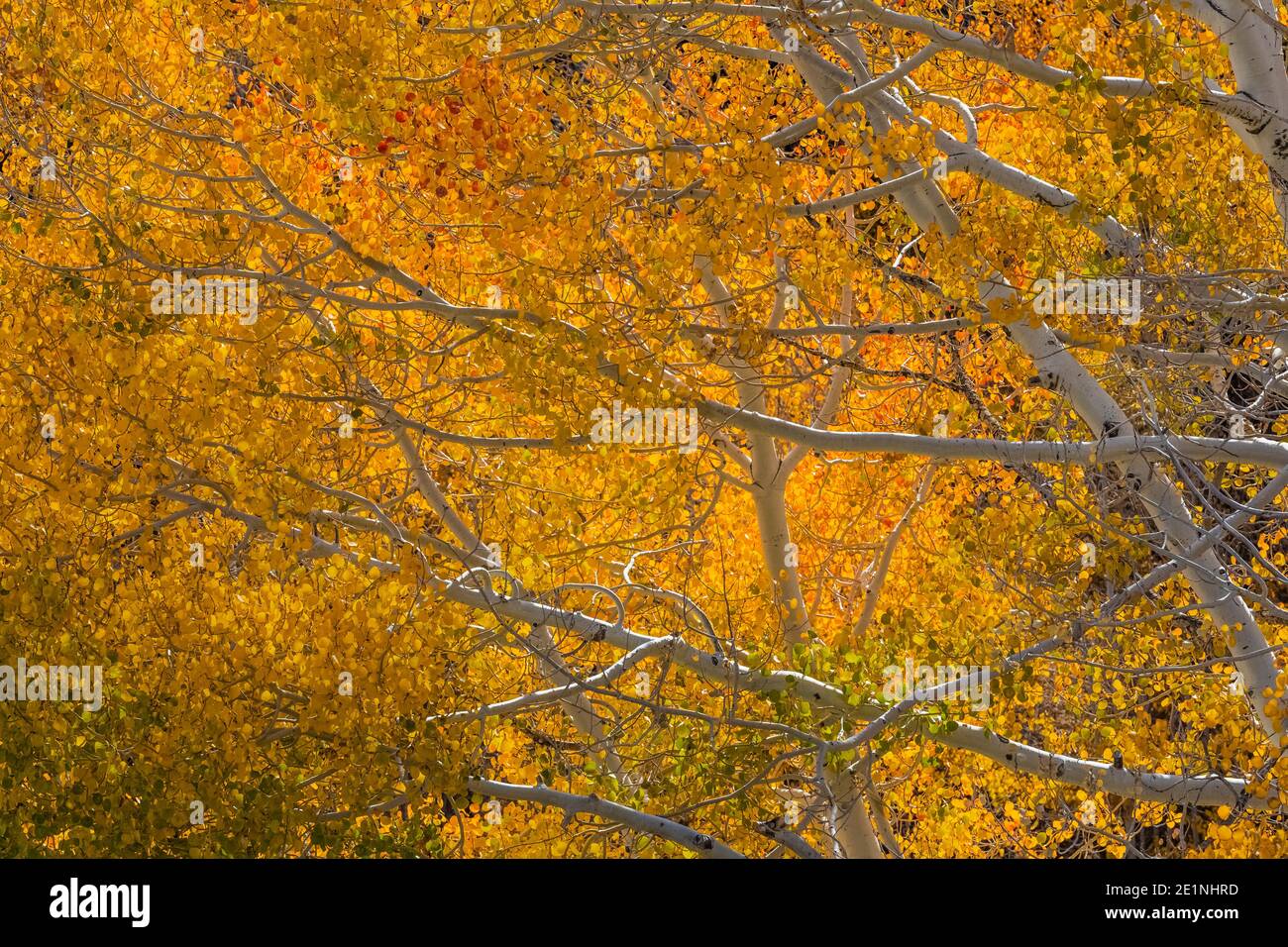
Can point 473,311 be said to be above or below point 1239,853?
above

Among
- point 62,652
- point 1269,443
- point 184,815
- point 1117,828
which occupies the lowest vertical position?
point 1117,828

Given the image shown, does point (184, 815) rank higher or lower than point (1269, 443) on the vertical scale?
lower

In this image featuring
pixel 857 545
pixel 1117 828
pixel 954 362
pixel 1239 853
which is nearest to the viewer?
pixel 1239 853

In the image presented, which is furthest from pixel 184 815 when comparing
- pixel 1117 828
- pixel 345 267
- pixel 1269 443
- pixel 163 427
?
pixel 1117 828

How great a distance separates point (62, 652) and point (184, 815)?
118cm

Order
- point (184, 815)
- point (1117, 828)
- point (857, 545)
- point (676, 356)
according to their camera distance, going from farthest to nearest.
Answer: point (1117, 828)
point (857, 545)
point (676, 356)
point (184, 815)

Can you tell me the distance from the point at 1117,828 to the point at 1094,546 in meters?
7.28

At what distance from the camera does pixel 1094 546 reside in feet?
23.6

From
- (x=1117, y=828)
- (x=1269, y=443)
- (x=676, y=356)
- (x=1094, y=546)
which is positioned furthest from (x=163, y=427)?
(x=1117, y=828)

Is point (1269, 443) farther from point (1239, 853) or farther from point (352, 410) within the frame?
point (352, 410)

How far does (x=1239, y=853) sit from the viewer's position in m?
7.99

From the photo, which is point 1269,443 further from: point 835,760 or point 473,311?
point 473,311

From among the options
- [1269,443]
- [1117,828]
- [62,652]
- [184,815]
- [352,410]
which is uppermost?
[352,410]

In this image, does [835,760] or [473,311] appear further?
[473,311]
